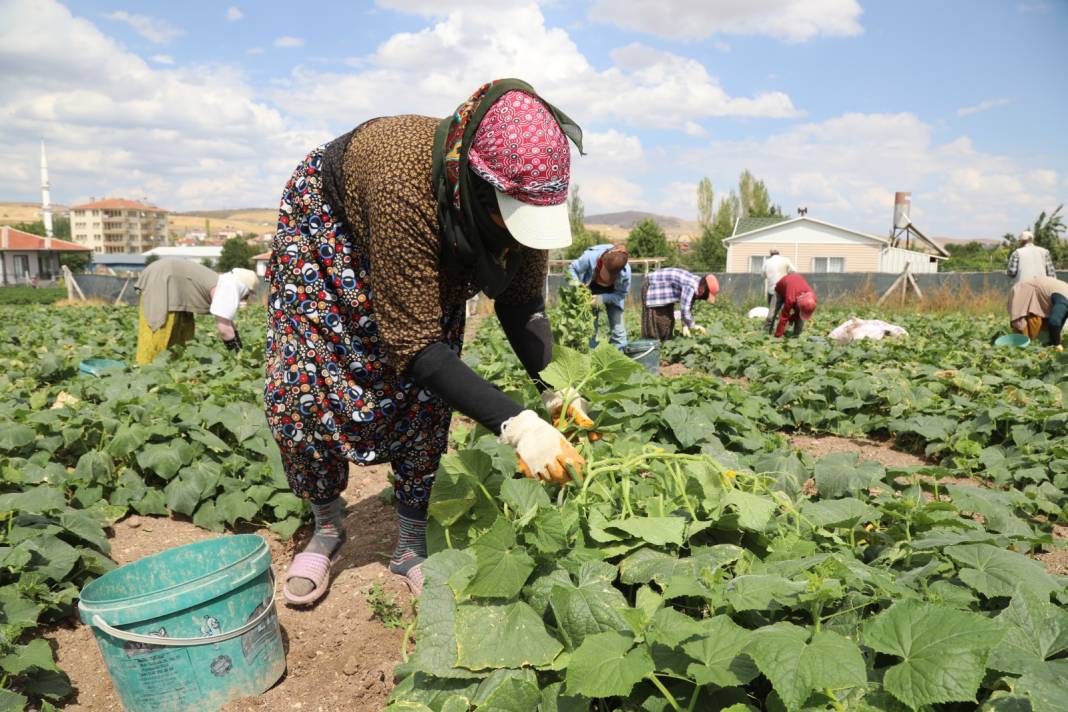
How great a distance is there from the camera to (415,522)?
2.53 m

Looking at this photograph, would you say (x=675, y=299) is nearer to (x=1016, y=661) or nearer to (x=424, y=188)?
(x=424, y=188)

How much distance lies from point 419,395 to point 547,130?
983mm

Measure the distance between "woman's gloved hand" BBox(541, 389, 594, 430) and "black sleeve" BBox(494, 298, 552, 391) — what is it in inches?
9.5

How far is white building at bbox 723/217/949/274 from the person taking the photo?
32.8 meters

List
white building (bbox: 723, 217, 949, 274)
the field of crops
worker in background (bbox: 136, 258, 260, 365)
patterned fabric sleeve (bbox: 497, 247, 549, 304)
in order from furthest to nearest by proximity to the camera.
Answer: white building (bbox: 723, 217, 949, 274), worker in background (bbox: 136, 258, 260, 365), patterned fabric sleeve (bbox: 497, 247, 549, 304), the field of crops

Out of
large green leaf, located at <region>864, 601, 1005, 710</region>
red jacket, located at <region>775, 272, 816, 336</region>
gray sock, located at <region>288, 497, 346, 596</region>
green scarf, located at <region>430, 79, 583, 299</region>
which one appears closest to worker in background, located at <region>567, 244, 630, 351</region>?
red jacket, located at <region>775, 272, 816, 336</region>

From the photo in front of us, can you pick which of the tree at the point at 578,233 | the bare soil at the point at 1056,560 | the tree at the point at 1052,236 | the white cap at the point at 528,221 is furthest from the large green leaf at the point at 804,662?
the tree at the point at 578,233

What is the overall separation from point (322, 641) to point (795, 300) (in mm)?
7703

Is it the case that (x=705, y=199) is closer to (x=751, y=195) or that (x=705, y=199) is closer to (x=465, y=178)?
(x=751, y=195)

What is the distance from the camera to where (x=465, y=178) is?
171 cm

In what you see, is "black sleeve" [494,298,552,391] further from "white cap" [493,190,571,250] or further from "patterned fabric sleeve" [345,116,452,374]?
"white cap" [493,190,571,250]

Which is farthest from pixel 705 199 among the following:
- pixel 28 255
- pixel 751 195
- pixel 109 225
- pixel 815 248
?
pixel 109 225

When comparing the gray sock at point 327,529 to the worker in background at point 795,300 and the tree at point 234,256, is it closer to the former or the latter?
the worker in background at point 795,300

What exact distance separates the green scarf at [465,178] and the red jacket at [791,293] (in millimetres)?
7621
